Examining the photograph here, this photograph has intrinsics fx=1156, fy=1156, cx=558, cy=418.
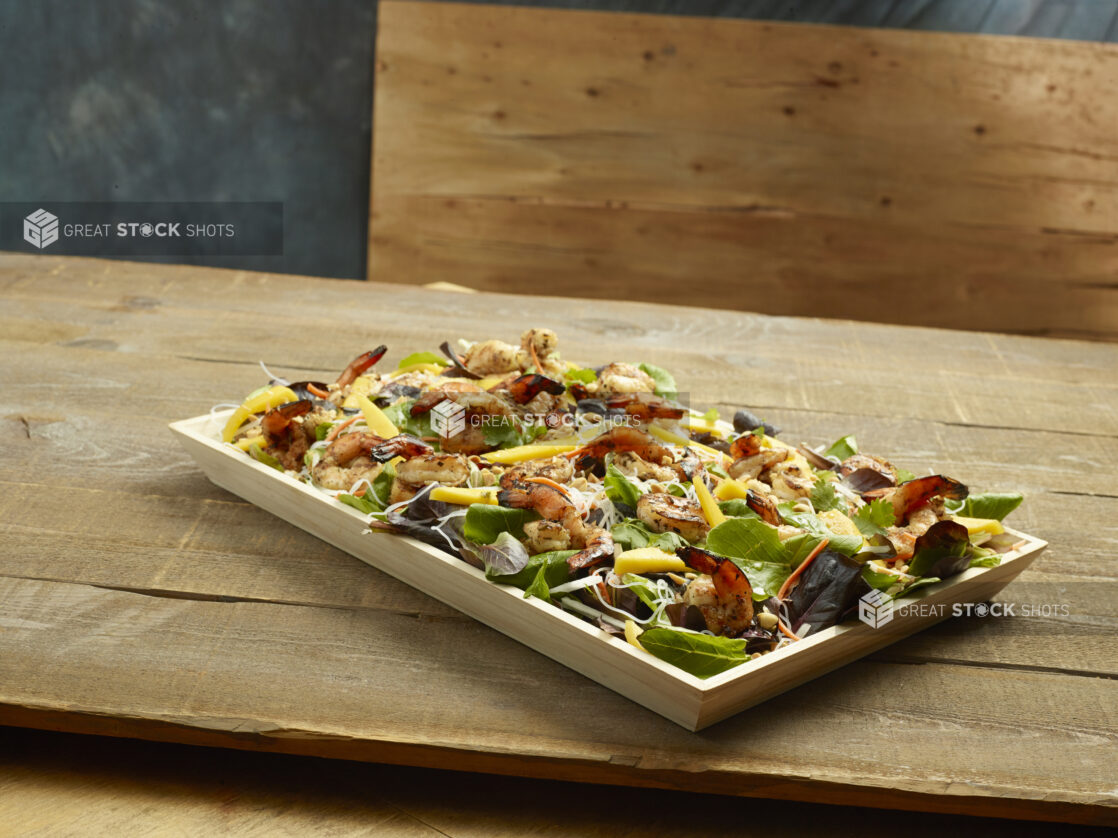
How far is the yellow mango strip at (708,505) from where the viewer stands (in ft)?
4.54

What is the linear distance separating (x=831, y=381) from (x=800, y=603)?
1.21m

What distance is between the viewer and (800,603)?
4.21 feet

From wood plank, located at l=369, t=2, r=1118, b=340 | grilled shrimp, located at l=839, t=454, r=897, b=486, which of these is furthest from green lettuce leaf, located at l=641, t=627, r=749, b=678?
wood plank, located at l=369, t=2, r=1118, b=340

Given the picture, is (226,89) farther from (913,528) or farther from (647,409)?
(913,528)

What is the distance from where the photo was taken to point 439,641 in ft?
4.51

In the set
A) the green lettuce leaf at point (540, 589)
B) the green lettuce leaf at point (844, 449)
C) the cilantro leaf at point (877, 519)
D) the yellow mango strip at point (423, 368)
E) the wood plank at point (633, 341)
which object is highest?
the cilantro leaf at point (877, 519)

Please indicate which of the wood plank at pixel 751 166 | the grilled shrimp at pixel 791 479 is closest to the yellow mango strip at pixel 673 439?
the grilled shrimp at pixel 791 479

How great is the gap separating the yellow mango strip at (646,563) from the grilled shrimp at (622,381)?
494 mm

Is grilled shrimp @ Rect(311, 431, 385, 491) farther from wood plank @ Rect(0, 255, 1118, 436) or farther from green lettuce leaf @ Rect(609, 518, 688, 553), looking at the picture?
wood plank @ Rect(0, 255, 1118, 436)

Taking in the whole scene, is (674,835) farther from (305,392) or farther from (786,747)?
(305,392)

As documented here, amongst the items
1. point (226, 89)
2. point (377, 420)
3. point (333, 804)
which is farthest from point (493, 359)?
point (226, 89)

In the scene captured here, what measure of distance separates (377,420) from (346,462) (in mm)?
84

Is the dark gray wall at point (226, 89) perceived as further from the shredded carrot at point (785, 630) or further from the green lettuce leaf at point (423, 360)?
the shredded carrot at point (785, 630)

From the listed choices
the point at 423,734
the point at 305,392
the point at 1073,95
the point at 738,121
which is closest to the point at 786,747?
the point at 423,734
